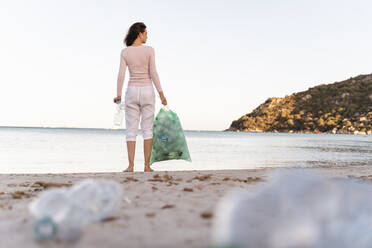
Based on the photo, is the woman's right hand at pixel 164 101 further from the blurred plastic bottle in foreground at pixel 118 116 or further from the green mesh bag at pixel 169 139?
the blurred plastic bottle in foreground at pixel 118 116

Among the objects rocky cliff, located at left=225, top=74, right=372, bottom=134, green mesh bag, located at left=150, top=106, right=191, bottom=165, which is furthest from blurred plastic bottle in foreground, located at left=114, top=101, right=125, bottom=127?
rocky cliff, located at left=225, top=74, right=372, bottom=134

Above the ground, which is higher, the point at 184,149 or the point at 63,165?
the point at 184,149

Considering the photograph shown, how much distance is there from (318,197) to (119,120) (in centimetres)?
450

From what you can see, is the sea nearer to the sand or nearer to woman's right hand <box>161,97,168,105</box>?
woman's right hand <box>161,97,168,105</box>

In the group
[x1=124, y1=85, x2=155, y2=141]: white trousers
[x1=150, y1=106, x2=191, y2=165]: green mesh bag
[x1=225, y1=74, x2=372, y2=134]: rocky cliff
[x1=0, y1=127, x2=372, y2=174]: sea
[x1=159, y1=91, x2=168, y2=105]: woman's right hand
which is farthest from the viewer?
[x1=225, y1=74, x2=372, y2=134]: rocky cliff

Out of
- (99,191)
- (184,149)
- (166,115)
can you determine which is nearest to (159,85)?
(166,115)

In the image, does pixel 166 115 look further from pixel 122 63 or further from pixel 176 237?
pixel 176 237

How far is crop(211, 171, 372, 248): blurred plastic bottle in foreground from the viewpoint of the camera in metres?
1.14

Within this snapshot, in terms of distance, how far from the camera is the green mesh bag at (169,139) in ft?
18.0

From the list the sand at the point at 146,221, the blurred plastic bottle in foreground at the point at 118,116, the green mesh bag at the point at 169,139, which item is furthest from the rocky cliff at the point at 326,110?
the sand at the point at 146,221

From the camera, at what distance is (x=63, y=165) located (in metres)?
9.45

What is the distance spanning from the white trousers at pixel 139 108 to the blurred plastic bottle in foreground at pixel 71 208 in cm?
317

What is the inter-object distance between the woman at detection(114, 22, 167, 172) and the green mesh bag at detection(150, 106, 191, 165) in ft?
1.15

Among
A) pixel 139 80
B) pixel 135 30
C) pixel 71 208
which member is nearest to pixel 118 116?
pixel 139 80
